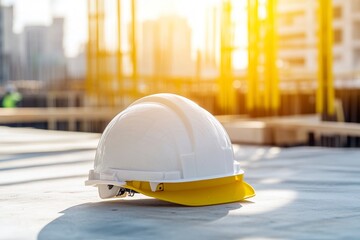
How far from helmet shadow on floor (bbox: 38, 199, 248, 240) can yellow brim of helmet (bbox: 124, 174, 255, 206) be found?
6 cm

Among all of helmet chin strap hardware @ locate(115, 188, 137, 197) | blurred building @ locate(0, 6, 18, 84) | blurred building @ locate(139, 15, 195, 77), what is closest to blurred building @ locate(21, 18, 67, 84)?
blurred building @ locate(0, 6, 18, 84)

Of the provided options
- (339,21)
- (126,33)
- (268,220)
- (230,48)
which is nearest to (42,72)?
(339,21)

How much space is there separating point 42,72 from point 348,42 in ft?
121

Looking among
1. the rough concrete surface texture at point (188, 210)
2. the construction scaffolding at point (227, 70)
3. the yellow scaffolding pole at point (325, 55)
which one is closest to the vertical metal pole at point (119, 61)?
the construction scaffolding at point (227, 70)

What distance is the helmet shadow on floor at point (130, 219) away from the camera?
356 centimetres

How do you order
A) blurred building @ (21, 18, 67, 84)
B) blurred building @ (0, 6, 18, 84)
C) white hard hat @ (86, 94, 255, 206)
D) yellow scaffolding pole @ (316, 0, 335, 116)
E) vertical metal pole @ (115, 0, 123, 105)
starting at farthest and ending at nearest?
1. blurred building @ (0, 6, 18, 84)
2. blurred building @ (21, 18, 67, 84)
3. vertical metal pole @ (115, 0, 123, 105)
4. yellow scaffolding pole @ (316, 0, 335, 116)
5. white hard hat @ (86, 94, 255, 206)

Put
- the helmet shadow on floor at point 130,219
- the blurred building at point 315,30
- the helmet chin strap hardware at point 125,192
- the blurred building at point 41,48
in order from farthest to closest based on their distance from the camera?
the blurred building at point 41,48, the blurred building at point 315,30, the helmet chin strap hardware at point 125,192, the helmet shadow on floor at point 130,219

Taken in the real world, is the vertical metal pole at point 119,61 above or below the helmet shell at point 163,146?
above

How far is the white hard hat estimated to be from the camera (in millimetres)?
4422

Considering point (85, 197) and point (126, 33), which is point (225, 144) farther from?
point (126, 33)

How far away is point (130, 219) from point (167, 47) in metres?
28.2

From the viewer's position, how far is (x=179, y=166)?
4.44m

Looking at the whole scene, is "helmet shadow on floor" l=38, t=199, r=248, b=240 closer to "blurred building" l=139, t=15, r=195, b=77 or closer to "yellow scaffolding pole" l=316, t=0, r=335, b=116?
"yellow scaffolding pole" l=316, t=0, r=335, b=116

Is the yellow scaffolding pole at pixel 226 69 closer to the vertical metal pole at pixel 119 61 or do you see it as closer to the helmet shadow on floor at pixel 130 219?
the vertical metal pole at pixel 119 61
